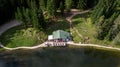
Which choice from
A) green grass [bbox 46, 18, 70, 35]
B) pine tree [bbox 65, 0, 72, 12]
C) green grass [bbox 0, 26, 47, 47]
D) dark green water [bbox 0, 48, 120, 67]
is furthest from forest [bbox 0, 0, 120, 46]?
dark green water [bbox 0, 48, 120, 67]

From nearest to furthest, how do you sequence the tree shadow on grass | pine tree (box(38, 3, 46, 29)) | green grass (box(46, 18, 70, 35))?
pine tree (box(38, 3, 46, 29)), the tree shadow on grass, green grass (box(46, 18, 70, 35))

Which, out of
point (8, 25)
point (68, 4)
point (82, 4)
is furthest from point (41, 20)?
point (82, 4)

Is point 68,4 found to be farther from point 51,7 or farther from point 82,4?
point 51,7

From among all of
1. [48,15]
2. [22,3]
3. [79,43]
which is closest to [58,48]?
[79,43]

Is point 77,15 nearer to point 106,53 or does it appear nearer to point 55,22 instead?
point 55,22

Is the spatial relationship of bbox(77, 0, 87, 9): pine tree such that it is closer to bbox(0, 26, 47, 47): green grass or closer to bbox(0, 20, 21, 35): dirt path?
bbox(0, 26, 47, 47): green grass

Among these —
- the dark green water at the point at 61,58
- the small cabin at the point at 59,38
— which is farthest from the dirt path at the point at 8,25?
the small cabin at the point at 59,38

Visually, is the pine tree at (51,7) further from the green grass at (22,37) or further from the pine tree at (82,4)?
the pine tree at (82,4)
